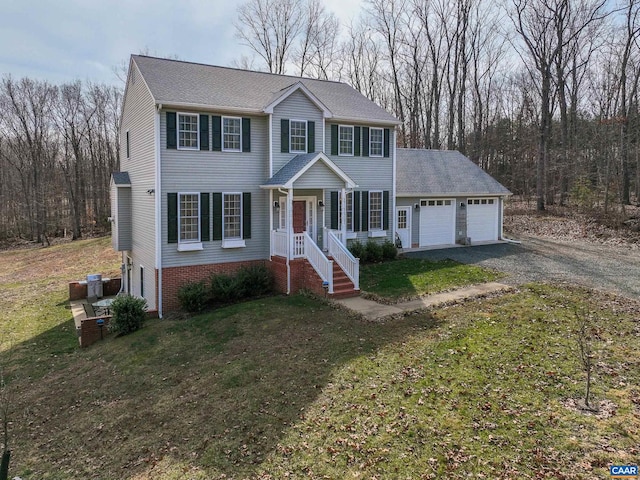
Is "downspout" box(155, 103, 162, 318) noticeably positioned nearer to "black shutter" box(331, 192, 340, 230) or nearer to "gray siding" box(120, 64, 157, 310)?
"gray siding" box(120, 64, 157, 310)

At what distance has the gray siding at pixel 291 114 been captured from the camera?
15.5 metres

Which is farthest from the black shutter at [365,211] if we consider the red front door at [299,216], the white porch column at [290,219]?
the white porch column at [290,219]

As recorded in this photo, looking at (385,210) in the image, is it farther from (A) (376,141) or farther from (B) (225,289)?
(B) (225,289)

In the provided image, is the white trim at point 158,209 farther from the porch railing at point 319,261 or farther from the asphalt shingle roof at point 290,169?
the porch railing at point 319,261

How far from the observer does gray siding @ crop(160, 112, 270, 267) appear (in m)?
14.0

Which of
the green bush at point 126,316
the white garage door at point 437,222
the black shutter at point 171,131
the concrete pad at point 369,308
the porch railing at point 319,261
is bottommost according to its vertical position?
the green bush at point 126,316

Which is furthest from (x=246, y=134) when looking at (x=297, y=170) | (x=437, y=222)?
(x=437, y=222)

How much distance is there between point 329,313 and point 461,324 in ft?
11.5

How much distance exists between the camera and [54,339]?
13.8m

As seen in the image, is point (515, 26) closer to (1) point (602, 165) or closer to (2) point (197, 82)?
(1) point (602, 165)

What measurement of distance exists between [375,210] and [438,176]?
5755 mm

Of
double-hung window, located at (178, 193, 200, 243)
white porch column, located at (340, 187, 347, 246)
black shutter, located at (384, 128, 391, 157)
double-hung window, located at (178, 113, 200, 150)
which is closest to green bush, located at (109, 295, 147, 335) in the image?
double-hung window, located at (178, 193, 200, 243)

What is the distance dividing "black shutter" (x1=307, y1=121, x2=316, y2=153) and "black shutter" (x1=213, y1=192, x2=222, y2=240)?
3.90 metres

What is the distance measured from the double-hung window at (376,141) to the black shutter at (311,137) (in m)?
2.85
